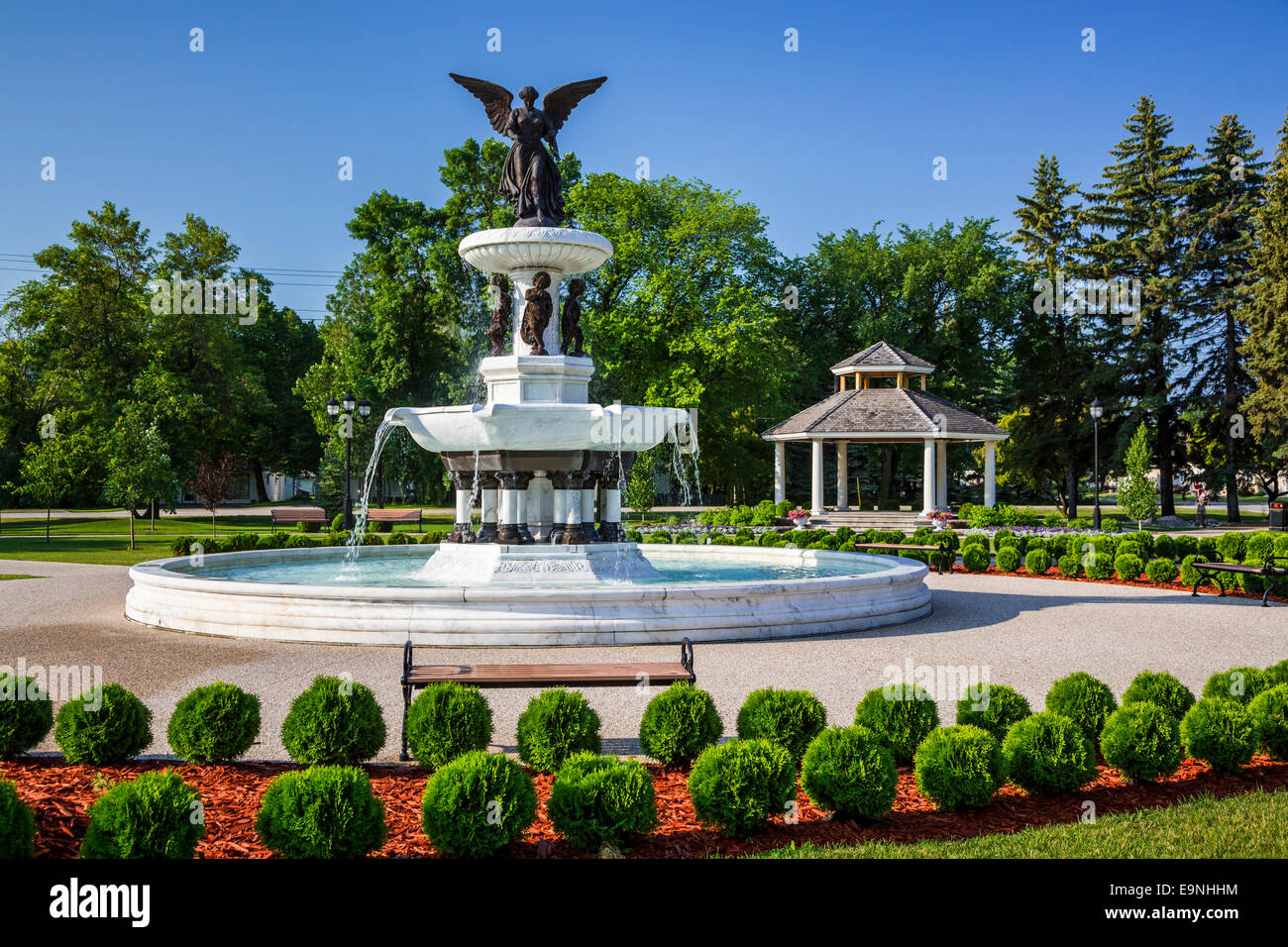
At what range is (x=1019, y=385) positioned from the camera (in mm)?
45156

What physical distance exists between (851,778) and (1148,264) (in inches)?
1752

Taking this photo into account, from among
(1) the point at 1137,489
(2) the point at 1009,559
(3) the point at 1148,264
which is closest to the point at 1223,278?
(3) the point at 1148,264

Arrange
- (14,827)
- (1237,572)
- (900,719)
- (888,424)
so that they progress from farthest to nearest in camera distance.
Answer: (888,424) < (1237,572) < (900,719) < (14,827)

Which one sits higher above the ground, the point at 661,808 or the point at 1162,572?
the point at 1162,572

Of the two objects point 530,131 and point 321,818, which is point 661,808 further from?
point 530,131

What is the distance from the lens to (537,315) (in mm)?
14977

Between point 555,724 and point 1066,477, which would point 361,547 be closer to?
point 555,724

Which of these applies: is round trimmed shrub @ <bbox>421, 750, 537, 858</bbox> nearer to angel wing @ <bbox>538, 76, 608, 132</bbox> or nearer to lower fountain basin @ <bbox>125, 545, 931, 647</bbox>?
lower fountain basin @ <bbox>125, 545, 931, 647</bbox>

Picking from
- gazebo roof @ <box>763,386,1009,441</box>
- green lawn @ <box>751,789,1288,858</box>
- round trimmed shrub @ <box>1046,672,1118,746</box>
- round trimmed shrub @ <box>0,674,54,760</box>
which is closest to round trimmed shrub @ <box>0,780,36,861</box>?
round trimmed shrub @ <box>0,674,54,760</box>

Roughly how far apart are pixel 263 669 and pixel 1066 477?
44.8 meters

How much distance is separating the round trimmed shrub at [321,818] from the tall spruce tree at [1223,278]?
4236 cm

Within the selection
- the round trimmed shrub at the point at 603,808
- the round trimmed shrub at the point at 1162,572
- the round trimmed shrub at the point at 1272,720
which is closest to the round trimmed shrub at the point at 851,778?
the round trimmed shrub at the point at 603,808

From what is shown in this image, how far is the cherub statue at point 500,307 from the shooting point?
15352 millimetres

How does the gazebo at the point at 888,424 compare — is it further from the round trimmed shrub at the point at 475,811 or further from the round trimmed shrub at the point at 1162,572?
the round trimmed shrub at the point at 475,811
